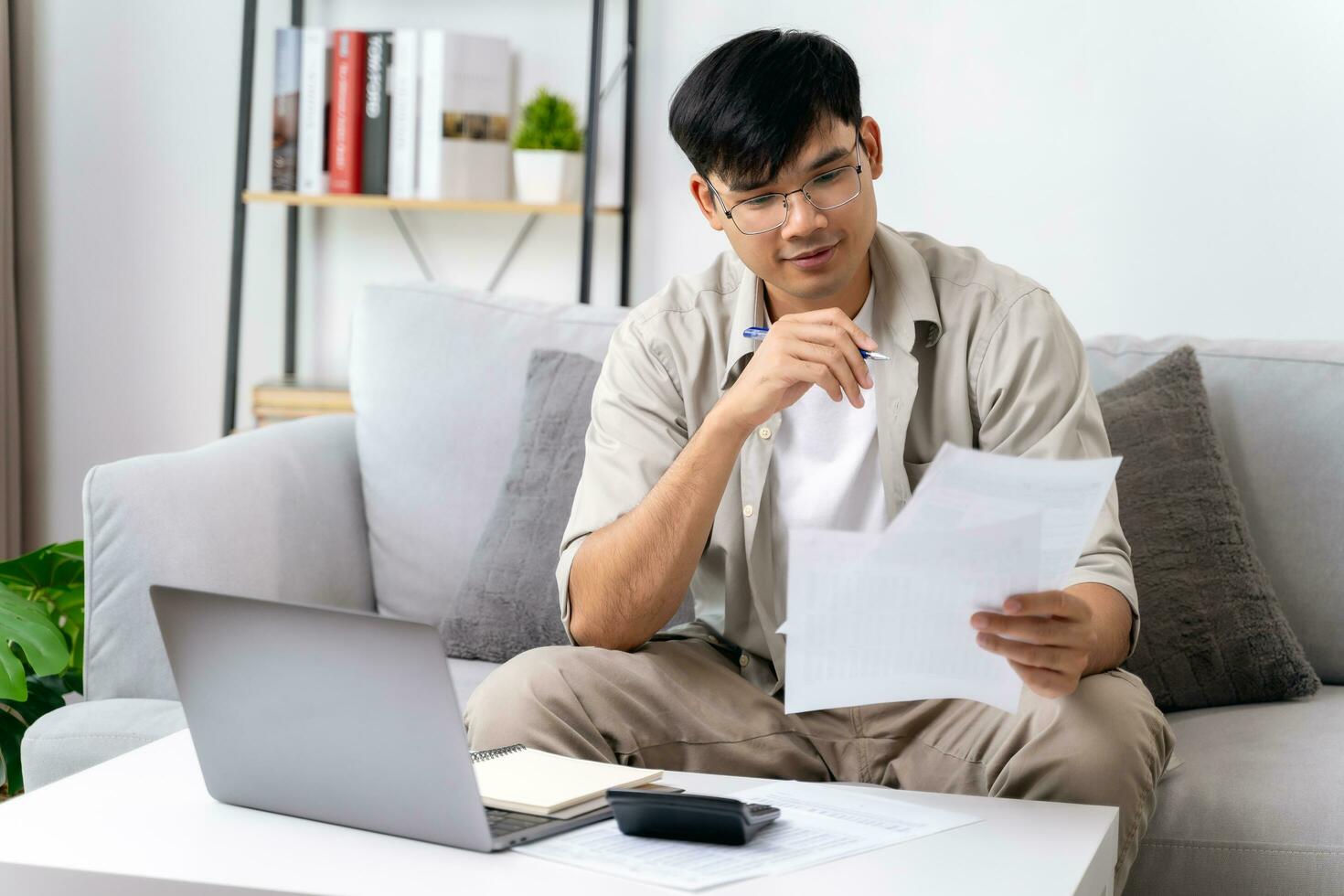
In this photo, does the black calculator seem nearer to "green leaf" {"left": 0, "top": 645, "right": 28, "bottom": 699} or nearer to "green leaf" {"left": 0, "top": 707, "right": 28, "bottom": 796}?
"green leaf" {"left": 0, "top": 645, "right": 28, "bottom": 699}

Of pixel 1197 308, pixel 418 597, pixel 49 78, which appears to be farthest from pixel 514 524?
pixel 49 78

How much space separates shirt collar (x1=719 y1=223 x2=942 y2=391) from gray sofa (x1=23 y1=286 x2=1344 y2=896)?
0.47 m

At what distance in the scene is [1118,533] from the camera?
1.38 m

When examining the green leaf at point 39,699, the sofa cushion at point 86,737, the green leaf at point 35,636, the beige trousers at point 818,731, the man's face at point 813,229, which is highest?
the man's face at point 813,229

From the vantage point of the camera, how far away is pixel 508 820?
3.22ft

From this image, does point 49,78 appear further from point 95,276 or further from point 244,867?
point 244,867

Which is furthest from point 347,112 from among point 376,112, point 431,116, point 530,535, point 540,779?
point 540,779

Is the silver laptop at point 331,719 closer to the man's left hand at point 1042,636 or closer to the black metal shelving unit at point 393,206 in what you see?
the man's left hand at point 1042,636

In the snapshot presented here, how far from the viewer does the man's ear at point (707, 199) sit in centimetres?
154

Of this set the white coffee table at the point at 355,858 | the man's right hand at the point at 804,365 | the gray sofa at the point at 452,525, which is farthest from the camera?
the gray sofa at the point at 452,525

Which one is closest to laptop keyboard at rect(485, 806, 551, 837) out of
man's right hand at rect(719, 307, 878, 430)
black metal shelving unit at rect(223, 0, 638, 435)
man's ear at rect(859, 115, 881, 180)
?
man's right hand at rect(719, 307, 878, 430)

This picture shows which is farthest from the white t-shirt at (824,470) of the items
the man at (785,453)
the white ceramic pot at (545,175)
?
the white ceramic pot at (545,175)

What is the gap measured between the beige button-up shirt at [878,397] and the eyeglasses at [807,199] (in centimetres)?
15

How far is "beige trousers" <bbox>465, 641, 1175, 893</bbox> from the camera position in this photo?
121cm
